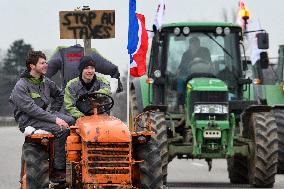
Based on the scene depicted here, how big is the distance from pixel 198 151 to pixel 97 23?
274 cm

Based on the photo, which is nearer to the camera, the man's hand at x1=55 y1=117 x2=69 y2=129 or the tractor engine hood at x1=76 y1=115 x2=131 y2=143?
the tractor engine hood at x1=76 y1=115 x2=131 y2=143

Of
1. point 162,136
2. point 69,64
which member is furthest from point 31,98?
point 162,136

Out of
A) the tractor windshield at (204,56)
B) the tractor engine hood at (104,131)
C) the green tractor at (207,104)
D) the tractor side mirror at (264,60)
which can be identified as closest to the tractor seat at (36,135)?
the tractor engine hood at (104,131)

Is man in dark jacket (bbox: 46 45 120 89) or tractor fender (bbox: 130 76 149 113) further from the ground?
man in dark jacket (bbox: 46 45 120 89)

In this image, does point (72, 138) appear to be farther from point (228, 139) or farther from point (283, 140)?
point (283, 140)

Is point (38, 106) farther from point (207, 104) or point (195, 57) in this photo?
point (195, 57)

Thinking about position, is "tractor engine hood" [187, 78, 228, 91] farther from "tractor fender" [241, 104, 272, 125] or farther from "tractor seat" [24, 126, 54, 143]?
"tractor seat" [24, 126, 54, 143]

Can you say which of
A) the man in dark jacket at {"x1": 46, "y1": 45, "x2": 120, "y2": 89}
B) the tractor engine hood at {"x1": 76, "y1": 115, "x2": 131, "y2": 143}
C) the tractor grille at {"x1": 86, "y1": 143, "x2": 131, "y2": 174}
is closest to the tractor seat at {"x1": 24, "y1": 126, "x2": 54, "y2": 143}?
the tractor engine hood at {"x1": 76, "y1": 115, "x2": 131, "y2": 143}

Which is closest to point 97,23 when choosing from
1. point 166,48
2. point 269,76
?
point 166,48

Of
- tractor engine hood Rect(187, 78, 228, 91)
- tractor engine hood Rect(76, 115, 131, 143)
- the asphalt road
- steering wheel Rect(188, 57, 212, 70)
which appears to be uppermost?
steering wheel Rect(188, 57, 212, 70)

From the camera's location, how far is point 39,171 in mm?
13734

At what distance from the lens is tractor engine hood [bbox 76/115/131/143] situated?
13164 millimetres

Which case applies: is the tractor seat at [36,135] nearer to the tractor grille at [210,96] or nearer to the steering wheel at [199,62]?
the tractor grille at [210,96]

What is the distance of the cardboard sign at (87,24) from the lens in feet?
65.0
